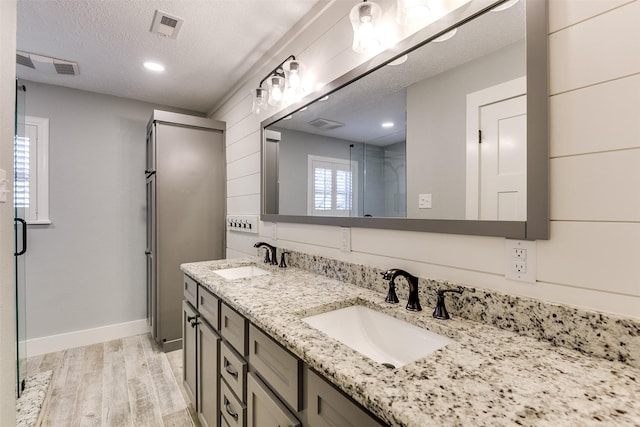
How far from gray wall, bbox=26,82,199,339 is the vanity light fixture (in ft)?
6.04

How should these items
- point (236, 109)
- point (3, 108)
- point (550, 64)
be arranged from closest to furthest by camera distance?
point (550, 64)
point (3, 108)
point (236, 109)

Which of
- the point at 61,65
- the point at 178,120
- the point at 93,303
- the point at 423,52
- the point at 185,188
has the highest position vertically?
the point at 61,65

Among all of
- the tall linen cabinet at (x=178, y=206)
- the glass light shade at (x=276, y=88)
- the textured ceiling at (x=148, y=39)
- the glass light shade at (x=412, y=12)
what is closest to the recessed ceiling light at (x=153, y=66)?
the textured ceiling at (x=148, y=39)

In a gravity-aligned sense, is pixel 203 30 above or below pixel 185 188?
above

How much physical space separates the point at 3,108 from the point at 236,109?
179 cm

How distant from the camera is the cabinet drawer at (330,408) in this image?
0.65 meters

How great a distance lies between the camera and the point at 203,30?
196 cm

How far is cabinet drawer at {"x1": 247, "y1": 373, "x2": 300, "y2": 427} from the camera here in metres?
0.90

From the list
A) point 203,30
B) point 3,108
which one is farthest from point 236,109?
point 3,108

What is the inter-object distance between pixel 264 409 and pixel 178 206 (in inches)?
87.0

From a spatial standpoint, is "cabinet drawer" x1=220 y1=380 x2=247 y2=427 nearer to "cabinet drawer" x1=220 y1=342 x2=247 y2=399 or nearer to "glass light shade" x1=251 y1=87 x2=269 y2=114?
"cabinet drawer" x1=220 y1=342 x2=247 y2=399

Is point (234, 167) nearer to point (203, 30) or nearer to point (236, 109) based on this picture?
point (236, 109)

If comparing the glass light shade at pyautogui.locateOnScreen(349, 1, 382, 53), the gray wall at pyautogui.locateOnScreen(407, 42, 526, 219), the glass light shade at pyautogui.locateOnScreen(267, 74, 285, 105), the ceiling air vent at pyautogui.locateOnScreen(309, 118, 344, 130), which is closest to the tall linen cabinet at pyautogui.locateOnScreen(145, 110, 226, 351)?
the glass light shade at pyautogui.locateOnScreen(267, 74, 285, 105)

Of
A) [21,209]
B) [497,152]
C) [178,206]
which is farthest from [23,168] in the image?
[497,152]
